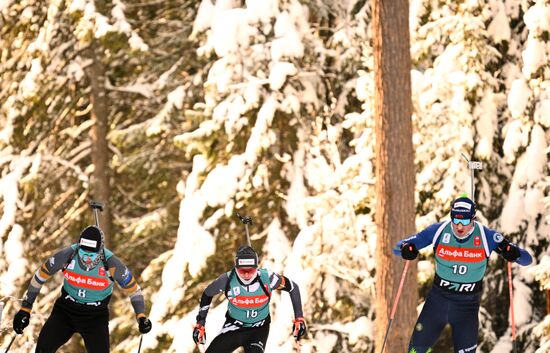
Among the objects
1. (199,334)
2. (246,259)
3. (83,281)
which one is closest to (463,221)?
(246,259)

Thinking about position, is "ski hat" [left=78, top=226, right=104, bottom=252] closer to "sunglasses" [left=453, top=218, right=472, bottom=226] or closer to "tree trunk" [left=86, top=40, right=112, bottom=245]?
"sunglasses" [left=453, top=218, right=472, bottom=226]

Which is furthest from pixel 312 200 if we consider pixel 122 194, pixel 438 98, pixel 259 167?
pixel 122 194

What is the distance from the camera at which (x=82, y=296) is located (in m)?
9.62

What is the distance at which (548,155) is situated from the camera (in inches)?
521

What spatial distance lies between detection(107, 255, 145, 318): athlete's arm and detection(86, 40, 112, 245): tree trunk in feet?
37.9

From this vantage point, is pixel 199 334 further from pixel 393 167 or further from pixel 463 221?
pixel 393 167

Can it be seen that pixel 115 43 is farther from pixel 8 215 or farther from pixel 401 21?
pixel 401 21

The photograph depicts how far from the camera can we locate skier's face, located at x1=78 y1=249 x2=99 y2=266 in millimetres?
9356

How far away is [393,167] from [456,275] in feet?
8.38

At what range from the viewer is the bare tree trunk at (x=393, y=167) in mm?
11750

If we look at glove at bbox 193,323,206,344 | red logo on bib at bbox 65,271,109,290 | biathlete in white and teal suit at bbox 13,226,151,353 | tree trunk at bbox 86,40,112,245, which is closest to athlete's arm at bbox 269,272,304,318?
glove at bbox 193,323,206,344

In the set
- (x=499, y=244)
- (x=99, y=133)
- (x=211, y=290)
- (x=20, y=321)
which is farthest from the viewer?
(x=99, y=133)

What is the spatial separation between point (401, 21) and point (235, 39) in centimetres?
376

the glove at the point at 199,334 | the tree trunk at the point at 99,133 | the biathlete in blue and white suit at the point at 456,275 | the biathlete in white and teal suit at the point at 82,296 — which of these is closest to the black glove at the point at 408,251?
the biathlete in blue and white suit at the point at 456,275
